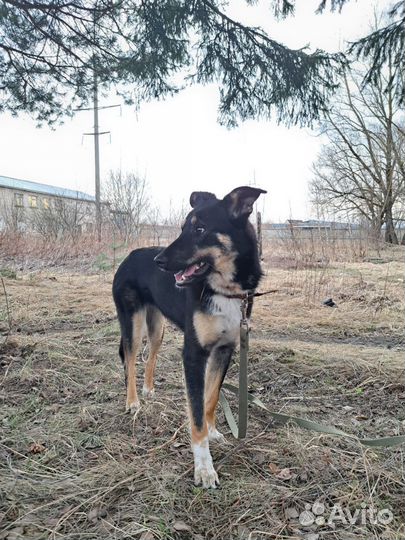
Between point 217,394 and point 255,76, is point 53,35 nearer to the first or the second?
point 255,76

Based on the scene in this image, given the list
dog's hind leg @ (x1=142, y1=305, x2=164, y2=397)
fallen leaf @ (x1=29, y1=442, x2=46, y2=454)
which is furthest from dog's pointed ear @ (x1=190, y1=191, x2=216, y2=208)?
fallen leaf @ (x1=29, y1=442, x2=46, y2=454)

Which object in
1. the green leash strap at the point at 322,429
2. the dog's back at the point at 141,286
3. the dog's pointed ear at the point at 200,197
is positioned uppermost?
the dog's pointed ear at the point at 200,197

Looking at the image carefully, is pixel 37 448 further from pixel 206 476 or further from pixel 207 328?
pixel 207 328

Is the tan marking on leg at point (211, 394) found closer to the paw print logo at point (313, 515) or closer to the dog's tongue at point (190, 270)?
the dog's tongue at point (190, 270)

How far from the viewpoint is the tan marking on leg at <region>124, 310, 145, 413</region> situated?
320cm

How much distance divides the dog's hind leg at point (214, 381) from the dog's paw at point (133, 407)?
2.36 feet

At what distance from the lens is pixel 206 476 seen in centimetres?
223

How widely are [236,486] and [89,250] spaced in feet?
45.8

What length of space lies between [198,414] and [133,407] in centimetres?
98

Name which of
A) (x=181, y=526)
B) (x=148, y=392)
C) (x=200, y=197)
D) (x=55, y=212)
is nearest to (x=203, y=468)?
(x=181, y=526)

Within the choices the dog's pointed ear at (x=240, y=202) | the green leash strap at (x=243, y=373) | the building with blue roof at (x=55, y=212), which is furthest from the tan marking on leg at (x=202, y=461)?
the building with blue roof at (x=55, y=212)

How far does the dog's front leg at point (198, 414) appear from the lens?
225 centimetres

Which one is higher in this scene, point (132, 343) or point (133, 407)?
point (132, 343)

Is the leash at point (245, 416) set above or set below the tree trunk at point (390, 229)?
below
